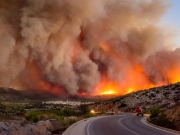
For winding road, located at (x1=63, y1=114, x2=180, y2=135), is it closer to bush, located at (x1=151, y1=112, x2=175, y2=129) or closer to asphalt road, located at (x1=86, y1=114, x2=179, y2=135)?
asphalt road, located at (x1=86, y1=114, x2=179, y2=135)

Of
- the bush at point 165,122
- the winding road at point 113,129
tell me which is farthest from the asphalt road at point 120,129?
the bush at point 165,122

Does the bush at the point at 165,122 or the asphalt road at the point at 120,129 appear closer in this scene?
the asphalt road at the point at 120,129

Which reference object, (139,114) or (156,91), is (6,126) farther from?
(156,91)

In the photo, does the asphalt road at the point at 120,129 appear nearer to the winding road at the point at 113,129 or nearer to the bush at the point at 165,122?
the winding road at the point at 113,129

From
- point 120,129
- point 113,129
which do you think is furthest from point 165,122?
point 113,129

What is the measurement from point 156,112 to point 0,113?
Answer: 17.5 meters

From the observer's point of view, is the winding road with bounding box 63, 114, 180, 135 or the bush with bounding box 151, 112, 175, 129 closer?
the winding road with bounding box 63, 114, 180, 135

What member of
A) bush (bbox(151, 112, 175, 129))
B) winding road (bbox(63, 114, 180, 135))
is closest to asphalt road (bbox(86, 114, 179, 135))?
winding road (bbox(63, 114, 180, 135))

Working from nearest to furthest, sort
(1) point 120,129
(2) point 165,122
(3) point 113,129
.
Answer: (3) point 113,129, (1) point 120,129, (2) point 165,122

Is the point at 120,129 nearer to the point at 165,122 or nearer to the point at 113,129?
the point at 113,129

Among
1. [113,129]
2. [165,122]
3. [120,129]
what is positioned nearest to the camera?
[113,129]

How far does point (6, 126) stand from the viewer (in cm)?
1323

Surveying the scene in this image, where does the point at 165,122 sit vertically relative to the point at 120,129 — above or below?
above

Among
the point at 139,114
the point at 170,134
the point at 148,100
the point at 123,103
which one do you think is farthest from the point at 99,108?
the point at 170,134
